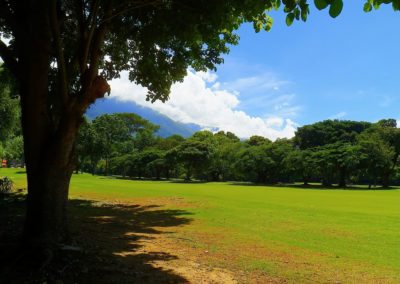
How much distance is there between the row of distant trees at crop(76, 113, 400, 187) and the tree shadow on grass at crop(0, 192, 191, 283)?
39588 millimetres

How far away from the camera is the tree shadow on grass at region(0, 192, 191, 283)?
7.30 metres

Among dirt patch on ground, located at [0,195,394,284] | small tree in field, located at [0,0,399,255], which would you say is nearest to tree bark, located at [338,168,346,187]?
dirt patch on ground, located at [0,195,394,284]

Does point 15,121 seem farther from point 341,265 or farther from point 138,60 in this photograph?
point 341,265

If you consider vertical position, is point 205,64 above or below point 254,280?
above

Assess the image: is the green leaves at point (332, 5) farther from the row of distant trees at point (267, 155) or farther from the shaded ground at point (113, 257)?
the row of distant trees at point (267, 155)

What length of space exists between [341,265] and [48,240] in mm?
6831

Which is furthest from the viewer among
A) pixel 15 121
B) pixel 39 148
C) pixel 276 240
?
pixel 15 121

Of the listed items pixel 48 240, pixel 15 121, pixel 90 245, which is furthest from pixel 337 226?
pixel 15 121

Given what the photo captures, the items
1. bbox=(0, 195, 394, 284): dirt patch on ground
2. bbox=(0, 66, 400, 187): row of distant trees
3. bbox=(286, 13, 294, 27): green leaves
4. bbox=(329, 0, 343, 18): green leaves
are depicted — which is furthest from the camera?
bbox=(0, 66, 400, 187): row of distant trees

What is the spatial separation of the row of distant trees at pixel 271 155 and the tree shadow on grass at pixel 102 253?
3959 centimetres

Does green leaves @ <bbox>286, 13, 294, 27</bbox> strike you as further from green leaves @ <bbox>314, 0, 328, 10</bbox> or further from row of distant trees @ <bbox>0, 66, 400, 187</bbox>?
row of distant trees @ <bbox>0, 66, 400, 187</bbox>

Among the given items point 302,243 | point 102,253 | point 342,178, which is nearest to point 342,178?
point 342,178

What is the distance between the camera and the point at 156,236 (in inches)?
537

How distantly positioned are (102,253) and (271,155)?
64.6m
